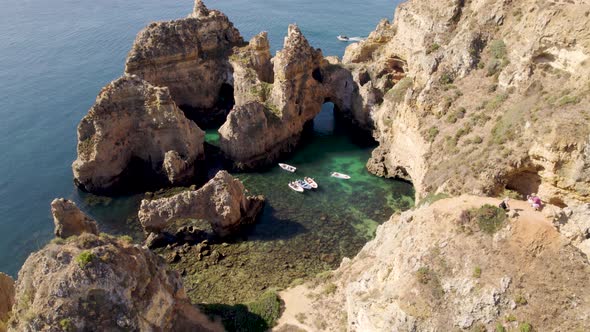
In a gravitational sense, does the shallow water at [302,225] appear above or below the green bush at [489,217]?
below

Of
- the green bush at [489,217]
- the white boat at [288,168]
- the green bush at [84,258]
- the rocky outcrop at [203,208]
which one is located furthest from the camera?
the white boat at [288,168]

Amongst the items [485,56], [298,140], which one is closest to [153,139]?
[298,140]

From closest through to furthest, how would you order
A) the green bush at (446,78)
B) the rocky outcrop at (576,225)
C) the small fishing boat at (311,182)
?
the rocky outcrop at (576,225), the green bush at (446,78), the small fishing boat at (311,182)

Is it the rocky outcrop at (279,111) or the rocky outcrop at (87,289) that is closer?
the rocky outcrop at (87,289)

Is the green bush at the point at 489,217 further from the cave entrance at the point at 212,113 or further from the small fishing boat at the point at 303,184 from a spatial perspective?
the cave entrance at the point at 212,113

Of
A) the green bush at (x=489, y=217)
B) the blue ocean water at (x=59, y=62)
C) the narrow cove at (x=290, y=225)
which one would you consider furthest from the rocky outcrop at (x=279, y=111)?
the green bush at (x=489, y=217)

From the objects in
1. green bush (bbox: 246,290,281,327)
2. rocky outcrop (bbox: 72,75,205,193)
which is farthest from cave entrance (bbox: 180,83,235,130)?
green bush (bbox: 246,290,281,327)

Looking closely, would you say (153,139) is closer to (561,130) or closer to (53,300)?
(53,300)
